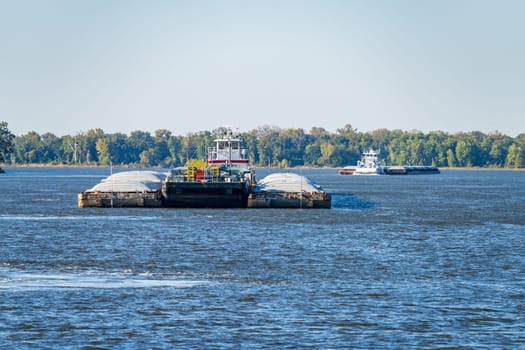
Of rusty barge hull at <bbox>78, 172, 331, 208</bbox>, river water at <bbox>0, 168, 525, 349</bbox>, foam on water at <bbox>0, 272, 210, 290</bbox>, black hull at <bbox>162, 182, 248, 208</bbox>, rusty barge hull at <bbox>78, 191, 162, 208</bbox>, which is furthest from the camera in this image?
rusty barge hull at <bbox>78, 191, 162, 208</bbox>

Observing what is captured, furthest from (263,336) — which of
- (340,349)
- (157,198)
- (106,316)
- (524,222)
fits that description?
(157,198)

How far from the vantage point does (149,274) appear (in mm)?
44250

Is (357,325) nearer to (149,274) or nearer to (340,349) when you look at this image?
(340,349)

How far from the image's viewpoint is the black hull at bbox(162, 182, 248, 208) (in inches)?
3656

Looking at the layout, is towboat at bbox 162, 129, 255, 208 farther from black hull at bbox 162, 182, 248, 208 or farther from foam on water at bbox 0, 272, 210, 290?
foam on water at bbox 0, 272, 210, 290

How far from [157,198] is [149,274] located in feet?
166

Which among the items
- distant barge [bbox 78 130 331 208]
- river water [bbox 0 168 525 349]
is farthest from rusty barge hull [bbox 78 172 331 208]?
river water [bbox 0 168 525 349]

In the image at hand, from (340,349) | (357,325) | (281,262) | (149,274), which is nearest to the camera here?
(340,349)

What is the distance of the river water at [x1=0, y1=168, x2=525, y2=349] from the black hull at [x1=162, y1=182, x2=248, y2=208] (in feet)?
56.1

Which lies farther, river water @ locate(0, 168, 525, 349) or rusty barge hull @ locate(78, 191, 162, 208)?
rusty barge hull @ locate(78, 191, 162, 208)

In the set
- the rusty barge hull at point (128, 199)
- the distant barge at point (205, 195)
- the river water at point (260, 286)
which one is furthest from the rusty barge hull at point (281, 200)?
the river water at point (260, 286)

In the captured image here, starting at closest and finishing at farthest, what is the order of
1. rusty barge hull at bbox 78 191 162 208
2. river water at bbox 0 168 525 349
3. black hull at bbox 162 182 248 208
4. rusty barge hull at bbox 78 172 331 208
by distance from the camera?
1. river water at bbox 0 168 525 349
2. black hull at bbox 162 182 248 208
3. rusty barge hull at bbox 78 172 331 208
4. rusty barge hull at bbox 78 191 162 208

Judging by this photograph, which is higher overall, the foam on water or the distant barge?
the distant barge

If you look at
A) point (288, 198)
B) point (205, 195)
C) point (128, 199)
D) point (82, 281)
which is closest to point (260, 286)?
point (82, 281)
